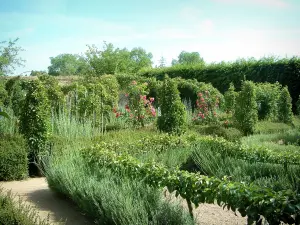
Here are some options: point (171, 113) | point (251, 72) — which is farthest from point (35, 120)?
point (251, 72)

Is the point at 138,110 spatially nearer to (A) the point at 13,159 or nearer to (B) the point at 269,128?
(B) the point at 269,128

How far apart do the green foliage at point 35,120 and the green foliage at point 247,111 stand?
5.88 m

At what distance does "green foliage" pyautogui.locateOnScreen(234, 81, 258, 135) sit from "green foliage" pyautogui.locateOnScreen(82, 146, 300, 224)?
20.3 ft

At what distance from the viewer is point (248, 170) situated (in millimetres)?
5141

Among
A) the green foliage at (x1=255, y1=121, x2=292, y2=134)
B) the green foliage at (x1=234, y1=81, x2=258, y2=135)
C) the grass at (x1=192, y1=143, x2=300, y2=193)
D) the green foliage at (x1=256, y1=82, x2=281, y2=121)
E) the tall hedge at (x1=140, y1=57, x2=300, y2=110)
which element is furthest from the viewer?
the tall hedge at (x1=140, y1=57, x2=300, y2=110)

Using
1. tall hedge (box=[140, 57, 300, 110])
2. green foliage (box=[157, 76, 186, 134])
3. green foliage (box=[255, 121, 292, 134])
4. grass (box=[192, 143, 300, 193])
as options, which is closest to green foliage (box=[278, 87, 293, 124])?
green foliage (box=[255, 121, 292, 134])

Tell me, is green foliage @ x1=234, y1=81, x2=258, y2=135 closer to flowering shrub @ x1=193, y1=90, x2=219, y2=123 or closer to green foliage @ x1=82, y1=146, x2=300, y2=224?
flowering shrub @ x1=193, y1=90, x2=219, y2=123

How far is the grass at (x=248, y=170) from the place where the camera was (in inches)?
175

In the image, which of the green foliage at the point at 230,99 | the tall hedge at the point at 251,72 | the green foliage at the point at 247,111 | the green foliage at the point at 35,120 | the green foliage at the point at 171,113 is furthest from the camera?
the tall hedge at the point at 251,72

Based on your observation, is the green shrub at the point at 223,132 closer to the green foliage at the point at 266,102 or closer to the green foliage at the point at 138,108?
the green foliage at the point at 138,108

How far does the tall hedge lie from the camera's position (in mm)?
15273

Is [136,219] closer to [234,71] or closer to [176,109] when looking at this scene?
[176,109]

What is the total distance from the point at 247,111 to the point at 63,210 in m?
7.01

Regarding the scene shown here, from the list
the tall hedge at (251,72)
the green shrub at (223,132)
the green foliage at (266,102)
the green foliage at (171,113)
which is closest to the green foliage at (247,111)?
the green shrub at (223,132)
